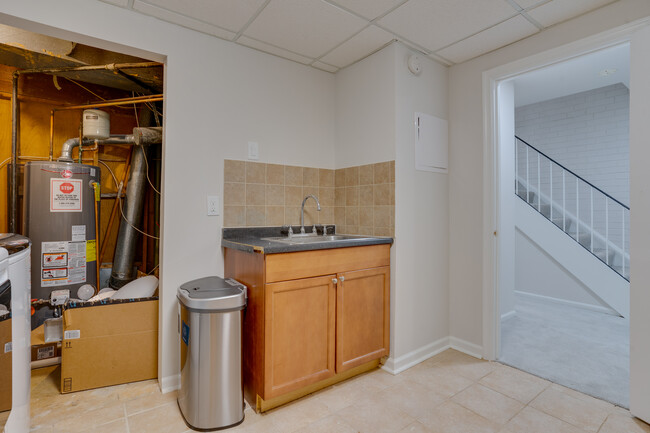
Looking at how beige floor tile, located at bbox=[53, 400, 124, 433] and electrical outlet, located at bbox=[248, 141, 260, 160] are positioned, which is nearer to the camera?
beige floor tile, located at bbox=[53, 400, 124, 433]

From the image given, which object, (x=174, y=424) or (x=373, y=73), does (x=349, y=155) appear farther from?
(x=174, y=424)

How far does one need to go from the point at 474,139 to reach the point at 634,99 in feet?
3.10

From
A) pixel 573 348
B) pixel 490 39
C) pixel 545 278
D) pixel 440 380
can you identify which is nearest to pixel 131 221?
pixel 440 380

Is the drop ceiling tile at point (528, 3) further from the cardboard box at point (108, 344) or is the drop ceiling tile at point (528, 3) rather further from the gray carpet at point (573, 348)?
the cardboard box at point (108, 344)

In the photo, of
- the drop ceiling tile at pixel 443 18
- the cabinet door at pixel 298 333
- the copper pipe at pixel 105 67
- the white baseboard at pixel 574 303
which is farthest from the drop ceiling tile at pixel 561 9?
the white baseboard at pixel 574 303

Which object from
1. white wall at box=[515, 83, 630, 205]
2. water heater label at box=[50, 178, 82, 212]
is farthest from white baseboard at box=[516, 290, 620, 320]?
water heater label at box=[50, 178, 82, 212]

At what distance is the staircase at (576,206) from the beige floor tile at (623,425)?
2.74m

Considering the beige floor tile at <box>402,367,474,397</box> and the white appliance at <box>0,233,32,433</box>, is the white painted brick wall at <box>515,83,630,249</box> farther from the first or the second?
the white appliance at <box>0,233,32,433</box>

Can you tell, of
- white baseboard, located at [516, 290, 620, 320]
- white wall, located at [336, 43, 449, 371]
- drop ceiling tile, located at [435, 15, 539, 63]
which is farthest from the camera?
white baseboard, located at [516, 290, 620, 320]

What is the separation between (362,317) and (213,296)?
0.99 m

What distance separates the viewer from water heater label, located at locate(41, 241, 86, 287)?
236 centimetres

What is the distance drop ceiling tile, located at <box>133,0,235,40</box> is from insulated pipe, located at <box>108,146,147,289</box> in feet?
3.88

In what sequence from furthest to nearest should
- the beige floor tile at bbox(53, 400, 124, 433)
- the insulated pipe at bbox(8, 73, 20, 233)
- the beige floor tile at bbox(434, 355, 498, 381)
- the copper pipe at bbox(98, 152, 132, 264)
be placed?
the copper pipe at bbox(98, 152, 132, 264) < the insulated pipe at bbox(8, 73, 20, 233) < the beige floor tile at bbox(434, 355, 498, 381) < the beige floor tile at bbox(53, 400, 124, 433)

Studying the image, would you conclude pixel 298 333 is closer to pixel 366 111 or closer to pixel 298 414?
pixel 298 414
